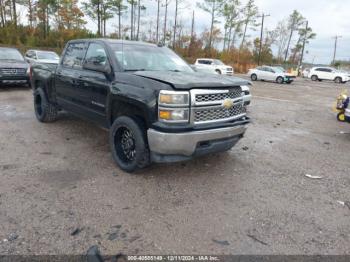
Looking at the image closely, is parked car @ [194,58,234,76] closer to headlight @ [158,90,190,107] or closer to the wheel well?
the wheel well

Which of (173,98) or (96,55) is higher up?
(96,55)

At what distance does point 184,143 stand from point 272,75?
80.8 ft

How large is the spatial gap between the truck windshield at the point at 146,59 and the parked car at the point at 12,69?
837cm

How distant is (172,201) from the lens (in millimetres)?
3195

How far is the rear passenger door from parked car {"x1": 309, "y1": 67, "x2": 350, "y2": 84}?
105ft

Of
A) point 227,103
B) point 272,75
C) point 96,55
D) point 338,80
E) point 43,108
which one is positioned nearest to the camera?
point 227,103

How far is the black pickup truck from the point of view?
3.25 m

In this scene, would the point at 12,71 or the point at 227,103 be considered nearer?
the point at 227,103

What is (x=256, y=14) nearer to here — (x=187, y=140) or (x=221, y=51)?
(x=221, y=51)

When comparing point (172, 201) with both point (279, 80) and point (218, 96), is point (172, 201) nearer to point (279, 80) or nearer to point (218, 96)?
point (218, 96)

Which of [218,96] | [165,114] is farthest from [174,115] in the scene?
[218,96]

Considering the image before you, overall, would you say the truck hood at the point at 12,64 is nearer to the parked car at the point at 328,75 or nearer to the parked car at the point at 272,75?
the parked car at the point at 272,75

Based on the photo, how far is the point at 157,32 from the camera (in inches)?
1921

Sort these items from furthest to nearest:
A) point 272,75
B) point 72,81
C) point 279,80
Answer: point 272,75, point 279,80, point 72,81
